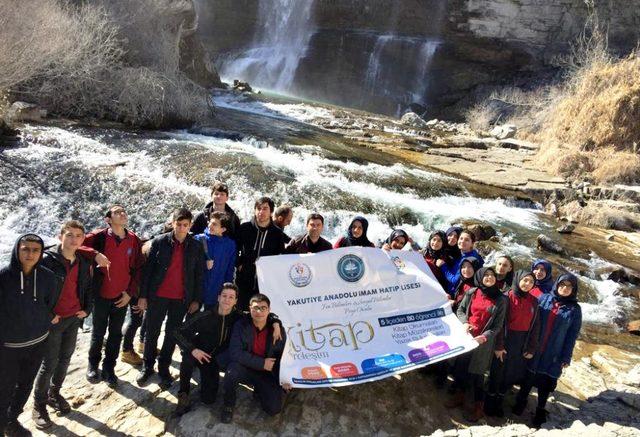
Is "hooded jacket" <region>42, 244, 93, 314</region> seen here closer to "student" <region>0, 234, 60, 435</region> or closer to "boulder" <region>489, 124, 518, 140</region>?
"student" <region>0, 234, 60, 435</region>

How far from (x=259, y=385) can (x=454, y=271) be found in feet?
8.43

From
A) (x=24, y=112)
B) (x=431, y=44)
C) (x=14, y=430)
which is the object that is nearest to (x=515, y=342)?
(x=14, y=430)

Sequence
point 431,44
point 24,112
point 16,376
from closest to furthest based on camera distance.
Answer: point 16,376
point 24,112
point 431,44

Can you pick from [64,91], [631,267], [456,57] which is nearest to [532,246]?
[631,267]

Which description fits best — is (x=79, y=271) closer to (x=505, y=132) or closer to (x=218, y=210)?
(x=218, y=210)

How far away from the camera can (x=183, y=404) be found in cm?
445

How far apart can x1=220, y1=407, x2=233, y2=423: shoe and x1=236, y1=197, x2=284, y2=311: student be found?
1275 mm

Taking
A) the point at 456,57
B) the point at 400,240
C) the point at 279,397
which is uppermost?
the point at 456,57

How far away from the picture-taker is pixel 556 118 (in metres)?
19.8

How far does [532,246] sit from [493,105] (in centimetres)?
2052

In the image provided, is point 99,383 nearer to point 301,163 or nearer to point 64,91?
point 301,163

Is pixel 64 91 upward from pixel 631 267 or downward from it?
upward

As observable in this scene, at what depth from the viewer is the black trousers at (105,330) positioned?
476 cm

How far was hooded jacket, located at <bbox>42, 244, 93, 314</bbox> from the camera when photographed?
3.99 metres
